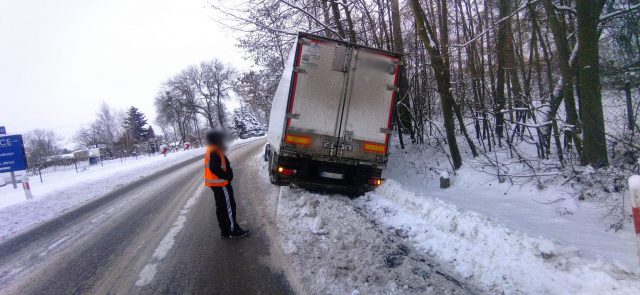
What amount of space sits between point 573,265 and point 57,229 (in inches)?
339

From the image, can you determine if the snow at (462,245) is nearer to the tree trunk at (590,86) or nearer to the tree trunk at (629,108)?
the tree trunk at (590,86)

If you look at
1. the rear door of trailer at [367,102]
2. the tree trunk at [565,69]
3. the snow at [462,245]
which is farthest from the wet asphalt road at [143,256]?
the tree trunk at [565,69]

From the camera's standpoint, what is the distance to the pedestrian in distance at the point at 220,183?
5559 mm

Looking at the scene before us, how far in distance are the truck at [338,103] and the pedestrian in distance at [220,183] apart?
5.48 feet

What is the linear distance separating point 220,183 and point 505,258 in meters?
4.02

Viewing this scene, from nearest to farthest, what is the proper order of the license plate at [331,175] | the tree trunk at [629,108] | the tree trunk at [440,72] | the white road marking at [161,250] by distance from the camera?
the white road marking at [161,250] → the tree trunk at [629,108] → the license plate at [331,175] → the tree trunk at [440,72]

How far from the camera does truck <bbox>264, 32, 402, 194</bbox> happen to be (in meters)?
6.97

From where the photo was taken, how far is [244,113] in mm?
65500

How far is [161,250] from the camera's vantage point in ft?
17.0

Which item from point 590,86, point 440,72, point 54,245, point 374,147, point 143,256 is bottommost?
point 54,245

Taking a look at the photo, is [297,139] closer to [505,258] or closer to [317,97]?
[317,97]

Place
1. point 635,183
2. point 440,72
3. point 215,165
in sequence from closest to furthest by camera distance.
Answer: point 635,183
point 215,165
point 440,72

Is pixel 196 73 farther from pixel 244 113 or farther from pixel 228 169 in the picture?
A: pixel 228 169

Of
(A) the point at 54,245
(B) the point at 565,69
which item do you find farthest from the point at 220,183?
(B) the point at 565,69
